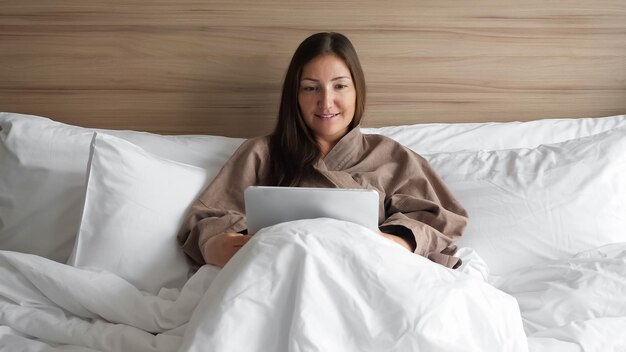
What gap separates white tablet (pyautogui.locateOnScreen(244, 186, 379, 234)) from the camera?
5.16 feet

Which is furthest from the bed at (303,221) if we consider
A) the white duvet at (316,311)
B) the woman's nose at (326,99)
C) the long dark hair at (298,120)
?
the woman's nose at (326,99)

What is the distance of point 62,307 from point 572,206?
3.85 feet

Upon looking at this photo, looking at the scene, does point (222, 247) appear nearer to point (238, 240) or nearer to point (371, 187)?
point (238, 240)

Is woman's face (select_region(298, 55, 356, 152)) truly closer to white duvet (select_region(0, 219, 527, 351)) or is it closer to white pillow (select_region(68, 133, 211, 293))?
white pillow (select_region(68, 133, 211, 293))

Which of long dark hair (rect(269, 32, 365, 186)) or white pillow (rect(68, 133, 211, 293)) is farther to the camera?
long dark hair (rect(269, 32, 365, 186))

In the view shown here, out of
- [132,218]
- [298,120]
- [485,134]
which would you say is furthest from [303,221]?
[485,134]

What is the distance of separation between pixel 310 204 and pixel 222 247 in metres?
0.26

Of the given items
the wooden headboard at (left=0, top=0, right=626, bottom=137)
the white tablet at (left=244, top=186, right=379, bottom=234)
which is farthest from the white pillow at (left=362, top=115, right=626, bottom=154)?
the white tablet at (left=244, top=186, right=379, bottom=234)

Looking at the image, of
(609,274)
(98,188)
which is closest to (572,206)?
(609,274)

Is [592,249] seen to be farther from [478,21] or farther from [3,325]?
[3,325]

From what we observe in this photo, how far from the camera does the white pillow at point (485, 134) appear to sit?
7.37ft

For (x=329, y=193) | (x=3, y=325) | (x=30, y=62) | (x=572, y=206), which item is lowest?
(x=3, y=325)

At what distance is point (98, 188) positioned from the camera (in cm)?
185

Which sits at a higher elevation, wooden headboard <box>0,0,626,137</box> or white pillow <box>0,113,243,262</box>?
wooden headboard <box>0,0,626,137</box>
